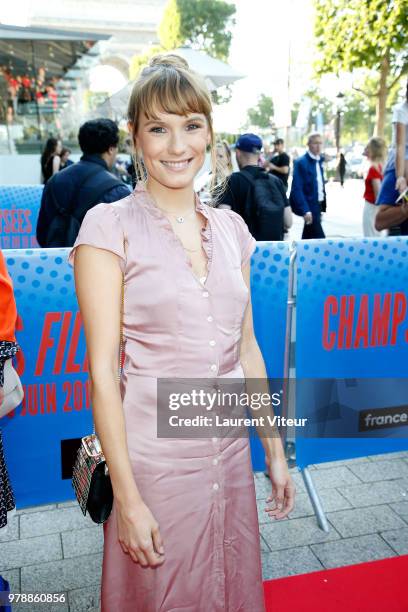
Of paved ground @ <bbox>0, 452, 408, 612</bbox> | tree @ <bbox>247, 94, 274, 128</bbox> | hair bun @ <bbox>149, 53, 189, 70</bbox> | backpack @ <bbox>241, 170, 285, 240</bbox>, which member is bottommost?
paved ground @ <bbox>0, 452, 408, 612</bbox>

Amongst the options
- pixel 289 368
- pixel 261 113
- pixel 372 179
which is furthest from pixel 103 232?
pixel 261 113

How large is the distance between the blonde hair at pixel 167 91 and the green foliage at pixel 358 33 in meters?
13.8

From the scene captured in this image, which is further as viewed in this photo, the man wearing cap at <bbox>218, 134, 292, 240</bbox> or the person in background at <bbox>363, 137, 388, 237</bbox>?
the person in background at <bbox>363, 137, 388, 237</bbox>

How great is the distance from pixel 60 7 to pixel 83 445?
9270cm

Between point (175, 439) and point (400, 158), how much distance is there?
369 centimetres

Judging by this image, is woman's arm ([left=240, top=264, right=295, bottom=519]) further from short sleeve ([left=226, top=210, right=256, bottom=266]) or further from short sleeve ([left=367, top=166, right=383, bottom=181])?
Answer: short sleeve ([left=367, top=166, right=383, bottom=181])

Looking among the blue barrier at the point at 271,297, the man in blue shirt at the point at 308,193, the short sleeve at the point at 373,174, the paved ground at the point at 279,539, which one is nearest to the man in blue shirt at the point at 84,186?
the blue barrier at the point at 271,297

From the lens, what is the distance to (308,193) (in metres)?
8.45

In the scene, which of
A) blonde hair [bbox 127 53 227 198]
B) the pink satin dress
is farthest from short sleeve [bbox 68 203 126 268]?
blonde hair [bbox 127 53 227 198]

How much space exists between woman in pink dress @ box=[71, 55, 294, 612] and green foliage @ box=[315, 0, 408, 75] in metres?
13.9

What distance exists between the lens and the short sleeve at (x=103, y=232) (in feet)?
4.79

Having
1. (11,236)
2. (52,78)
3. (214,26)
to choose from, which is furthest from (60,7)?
(11,236)

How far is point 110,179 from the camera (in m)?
4.45

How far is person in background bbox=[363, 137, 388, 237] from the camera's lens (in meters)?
8.13
